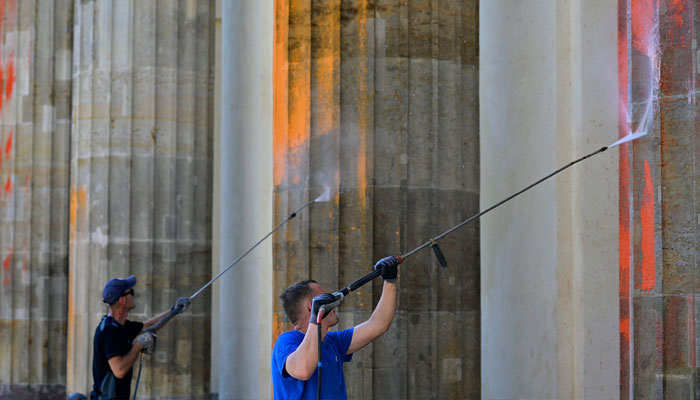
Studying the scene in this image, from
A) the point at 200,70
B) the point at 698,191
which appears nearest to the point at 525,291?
the point at 200,70

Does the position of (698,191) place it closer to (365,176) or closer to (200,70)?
(365,176)

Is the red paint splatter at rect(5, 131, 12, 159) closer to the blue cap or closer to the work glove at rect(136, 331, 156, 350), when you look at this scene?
the blue cap

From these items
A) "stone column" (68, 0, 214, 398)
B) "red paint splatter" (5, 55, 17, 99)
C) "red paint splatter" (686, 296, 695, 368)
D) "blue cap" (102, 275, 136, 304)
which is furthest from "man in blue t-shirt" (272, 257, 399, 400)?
"red paint splatter" (5, 55, 17, 99)

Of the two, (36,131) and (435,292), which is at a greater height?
(36,131)

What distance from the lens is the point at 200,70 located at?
41.1 feet

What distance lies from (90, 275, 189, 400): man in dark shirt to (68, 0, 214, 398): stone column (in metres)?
3.09

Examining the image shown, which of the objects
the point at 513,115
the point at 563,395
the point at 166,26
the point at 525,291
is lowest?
the point at 563,395

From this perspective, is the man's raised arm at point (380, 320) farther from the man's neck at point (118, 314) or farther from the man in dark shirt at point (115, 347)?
the man's neck at point (118, 314)

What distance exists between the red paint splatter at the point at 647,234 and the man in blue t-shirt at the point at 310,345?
1338 millimetres

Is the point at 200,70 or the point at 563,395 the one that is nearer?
the point at 563,395

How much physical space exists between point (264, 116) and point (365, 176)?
5.34 metres

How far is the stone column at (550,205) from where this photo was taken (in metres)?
Answer: 10.2

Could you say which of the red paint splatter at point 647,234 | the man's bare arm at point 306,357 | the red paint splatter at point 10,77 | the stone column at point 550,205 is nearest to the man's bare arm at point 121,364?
the man's bare arm at point 306,357

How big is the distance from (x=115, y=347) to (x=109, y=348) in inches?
1.7
